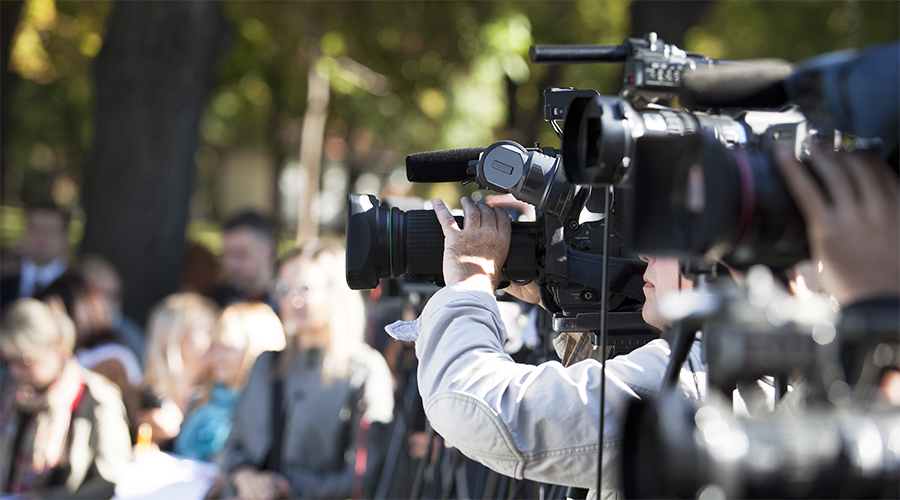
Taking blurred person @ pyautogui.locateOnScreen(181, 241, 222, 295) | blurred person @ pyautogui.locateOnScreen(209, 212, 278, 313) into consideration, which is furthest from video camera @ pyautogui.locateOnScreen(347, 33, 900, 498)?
blurred person @ pyautogui.locateOnScreen(181, 241, 222, 295)

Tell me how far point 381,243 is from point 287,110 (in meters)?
8.32

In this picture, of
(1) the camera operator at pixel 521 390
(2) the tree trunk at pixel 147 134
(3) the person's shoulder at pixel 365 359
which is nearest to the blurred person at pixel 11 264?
(2) the tree trunk at pixel 147 134

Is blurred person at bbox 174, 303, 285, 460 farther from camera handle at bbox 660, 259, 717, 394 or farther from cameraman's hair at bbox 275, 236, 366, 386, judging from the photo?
camera handle at bbox 660, 259, 717, 394

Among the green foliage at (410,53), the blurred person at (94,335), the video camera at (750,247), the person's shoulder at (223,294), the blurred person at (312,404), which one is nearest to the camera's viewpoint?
the video camera at (750,247)

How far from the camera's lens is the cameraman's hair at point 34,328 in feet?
12.2

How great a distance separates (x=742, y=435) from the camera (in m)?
0.86

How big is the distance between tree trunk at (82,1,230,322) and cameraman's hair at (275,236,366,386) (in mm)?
3038

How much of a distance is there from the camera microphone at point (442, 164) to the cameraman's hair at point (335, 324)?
175 cm

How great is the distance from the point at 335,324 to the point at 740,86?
8.52 feet

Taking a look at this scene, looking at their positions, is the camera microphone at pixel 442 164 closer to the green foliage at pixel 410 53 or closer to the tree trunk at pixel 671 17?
the green foliage at pixel 410 53

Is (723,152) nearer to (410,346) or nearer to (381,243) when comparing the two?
(381,243)

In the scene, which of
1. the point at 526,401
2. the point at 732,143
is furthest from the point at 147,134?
the point at 732,143

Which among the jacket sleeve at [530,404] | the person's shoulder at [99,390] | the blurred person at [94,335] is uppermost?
the jacket sleeve at [530,404]

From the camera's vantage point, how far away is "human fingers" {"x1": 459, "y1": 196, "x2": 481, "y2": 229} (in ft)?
5.62
